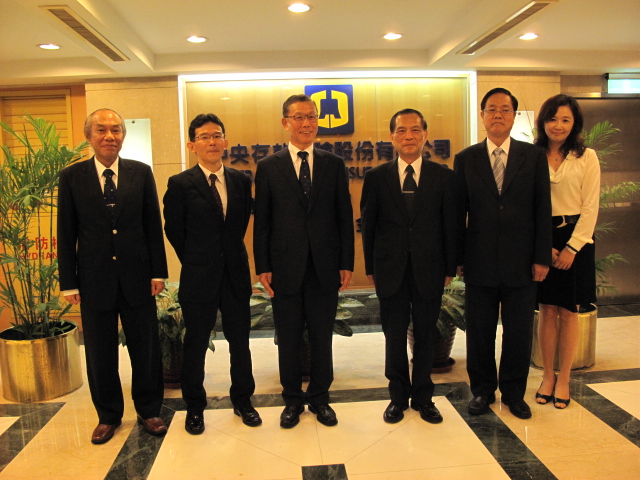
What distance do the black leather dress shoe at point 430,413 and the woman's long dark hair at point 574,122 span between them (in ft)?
5.59

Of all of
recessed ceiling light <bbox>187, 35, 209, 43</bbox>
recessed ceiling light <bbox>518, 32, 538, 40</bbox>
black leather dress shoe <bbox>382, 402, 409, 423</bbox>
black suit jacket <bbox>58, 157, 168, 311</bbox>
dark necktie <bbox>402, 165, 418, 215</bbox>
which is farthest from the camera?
recessed ceiling light <bbox>518, 32, 538, 40</bbox>

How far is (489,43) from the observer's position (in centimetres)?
496

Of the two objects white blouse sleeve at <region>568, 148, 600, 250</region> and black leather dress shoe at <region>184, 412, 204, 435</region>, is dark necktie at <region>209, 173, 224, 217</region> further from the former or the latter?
white blouse sleeve at <region>568, 148, 600, 250</region>

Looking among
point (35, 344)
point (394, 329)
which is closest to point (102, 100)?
point (35, 344)

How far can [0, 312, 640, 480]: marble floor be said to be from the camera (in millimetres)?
2715

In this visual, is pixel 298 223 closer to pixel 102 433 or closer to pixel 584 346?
pixel 102 433

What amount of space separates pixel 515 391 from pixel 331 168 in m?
1.71

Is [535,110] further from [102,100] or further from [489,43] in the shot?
[102,100]

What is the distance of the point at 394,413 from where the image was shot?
10.5ft

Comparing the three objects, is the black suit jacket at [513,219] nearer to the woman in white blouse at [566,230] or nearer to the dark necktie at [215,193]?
the woman in white blouse at [566,230]

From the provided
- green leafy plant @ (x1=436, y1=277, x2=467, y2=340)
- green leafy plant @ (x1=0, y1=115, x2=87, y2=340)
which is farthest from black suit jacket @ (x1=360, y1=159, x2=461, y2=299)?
green leafy plant @ (x1=0, y1=115, x2=87, y2=340)

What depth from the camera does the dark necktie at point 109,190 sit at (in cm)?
300

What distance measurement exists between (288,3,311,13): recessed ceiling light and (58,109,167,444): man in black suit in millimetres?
1919

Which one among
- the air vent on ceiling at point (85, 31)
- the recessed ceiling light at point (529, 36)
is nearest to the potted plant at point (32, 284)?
the air vent on ceiling at point (85, 31)
